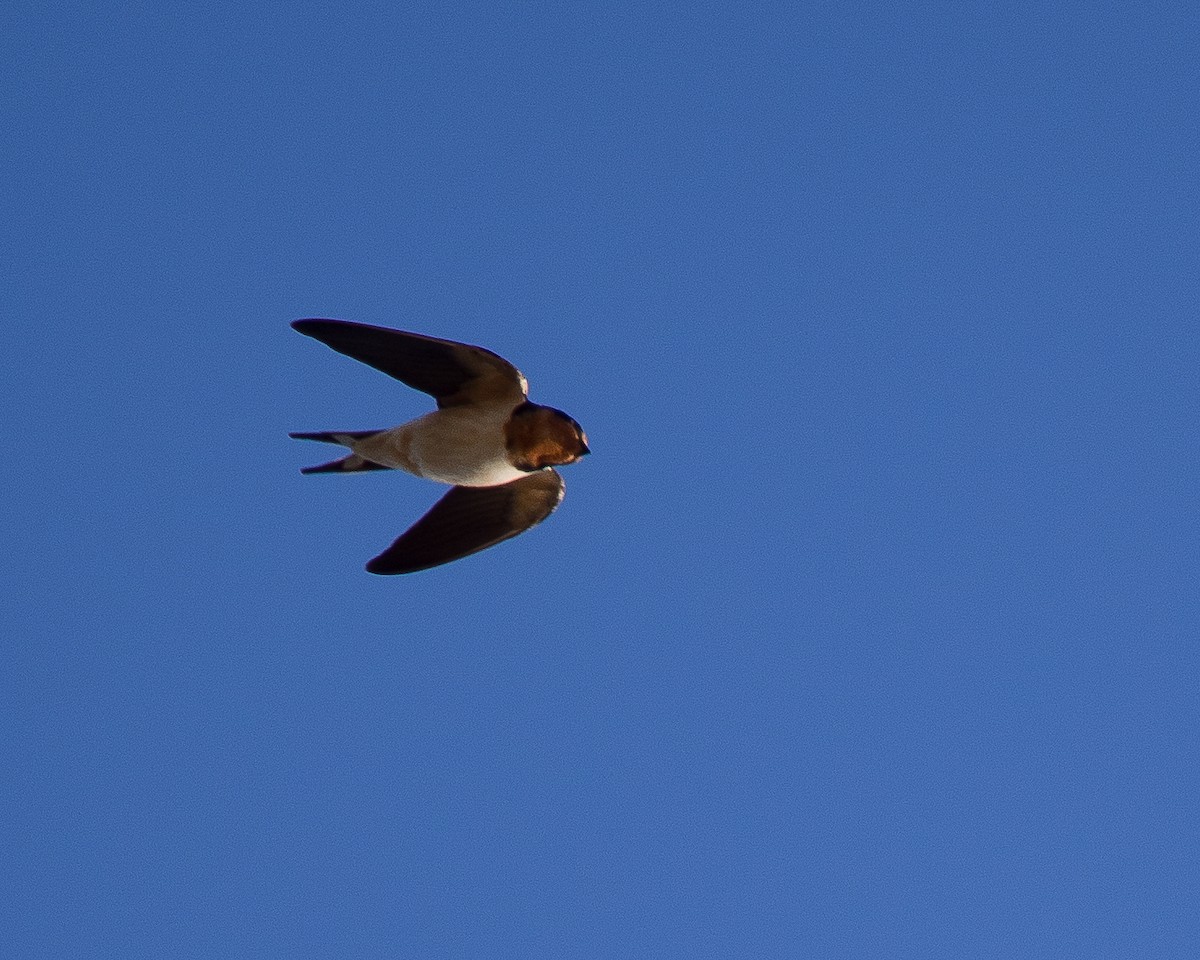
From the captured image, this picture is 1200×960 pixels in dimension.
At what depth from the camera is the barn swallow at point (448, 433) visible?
4.80 metres

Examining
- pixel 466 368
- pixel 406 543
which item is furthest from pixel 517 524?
pixel 466 368

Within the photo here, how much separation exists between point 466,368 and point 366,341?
309 mm

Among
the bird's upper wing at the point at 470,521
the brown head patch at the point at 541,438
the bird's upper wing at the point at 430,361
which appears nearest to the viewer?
the bird's upper wing at the point at 430,361

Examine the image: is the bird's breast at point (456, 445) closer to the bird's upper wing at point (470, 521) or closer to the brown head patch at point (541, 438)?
the brown head patch at point (541, 438)

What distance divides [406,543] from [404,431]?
15.8 inches

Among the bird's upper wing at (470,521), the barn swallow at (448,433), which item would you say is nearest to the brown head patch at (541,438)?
the barn swallow at (448,433)

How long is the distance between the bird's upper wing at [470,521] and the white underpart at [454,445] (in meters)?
0.27

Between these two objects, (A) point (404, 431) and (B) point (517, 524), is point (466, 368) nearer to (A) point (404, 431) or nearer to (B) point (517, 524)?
(A) point (404, 431)

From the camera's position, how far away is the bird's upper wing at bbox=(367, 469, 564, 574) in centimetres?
517

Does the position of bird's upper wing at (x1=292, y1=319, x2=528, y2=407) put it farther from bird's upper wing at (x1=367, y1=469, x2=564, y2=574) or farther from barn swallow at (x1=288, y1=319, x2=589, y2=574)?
bird's upper wing at (x1=367, y1=469, x2=564, y2=574)

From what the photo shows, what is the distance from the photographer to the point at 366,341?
189 inches

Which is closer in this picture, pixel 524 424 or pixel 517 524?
pixel 524 424

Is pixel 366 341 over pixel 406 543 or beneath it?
over

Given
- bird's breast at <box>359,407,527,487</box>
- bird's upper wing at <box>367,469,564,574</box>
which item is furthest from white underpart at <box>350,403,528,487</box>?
bird's upper wing at <box>367,469,564,574</box>
